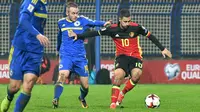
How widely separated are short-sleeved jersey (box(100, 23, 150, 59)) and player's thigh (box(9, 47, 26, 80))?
4.04 meters

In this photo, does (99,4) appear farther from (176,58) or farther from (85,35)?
(85,35)

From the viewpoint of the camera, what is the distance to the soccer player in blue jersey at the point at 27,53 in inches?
375

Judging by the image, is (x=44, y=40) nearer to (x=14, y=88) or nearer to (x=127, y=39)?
(x=14, y=88)

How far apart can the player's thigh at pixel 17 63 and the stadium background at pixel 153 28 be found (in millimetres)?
15922

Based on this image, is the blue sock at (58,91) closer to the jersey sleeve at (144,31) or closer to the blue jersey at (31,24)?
the jersey sleeve at (144,31)

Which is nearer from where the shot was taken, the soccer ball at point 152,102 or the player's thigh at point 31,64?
the player's thigh at point 31,64

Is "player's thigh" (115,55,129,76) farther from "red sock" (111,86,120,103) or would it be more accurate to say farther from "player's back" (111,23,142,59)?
"red sock" (111,86,120,103)

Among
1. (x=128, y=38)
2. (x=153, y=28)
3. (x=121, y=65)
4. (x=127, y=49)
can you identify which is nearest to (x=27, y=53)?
(x=121, y=65)

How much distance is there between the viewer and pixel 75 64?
545 inches

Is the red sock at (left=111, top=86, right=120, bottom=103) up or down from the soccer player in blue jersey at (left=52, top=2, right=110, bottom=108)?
down

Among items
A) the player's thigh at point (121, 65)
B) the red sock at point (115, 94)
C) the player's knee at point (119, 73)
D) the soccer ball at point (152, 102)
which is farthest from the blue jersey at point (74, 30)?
the soccer ball at point (152, 102)

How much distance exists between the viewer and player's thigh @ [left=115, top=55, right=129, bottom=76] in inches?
527

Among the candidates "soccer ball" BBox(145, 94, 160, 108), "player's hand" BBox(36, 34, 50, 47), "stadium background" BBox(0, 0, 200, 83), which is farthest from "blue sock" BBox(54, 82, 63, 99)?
"stadium background" BBox(0, 0, 200, 83)

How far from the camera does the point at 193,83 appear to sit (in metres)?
25.8
